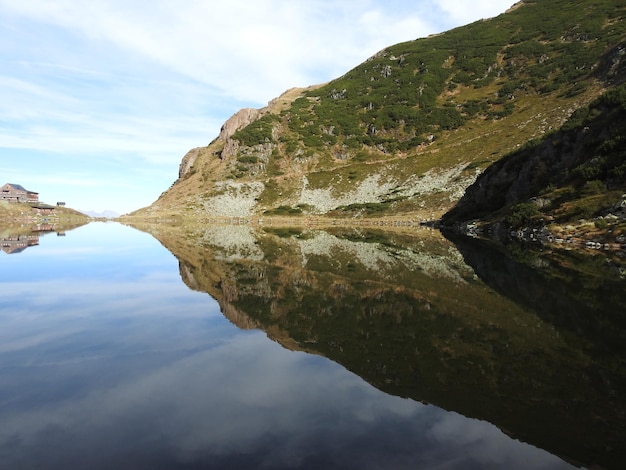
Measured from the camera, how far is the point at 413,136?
17250cm

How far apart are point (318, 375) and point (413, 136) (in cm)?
17184

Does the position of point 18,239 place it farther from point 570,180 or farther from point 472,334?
point 570,180

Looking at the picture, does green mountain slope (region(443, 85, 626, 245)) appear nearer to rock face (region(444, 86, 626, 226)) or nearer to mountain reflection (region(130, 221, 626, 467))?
rock face (region(444, 86, 626, 226))

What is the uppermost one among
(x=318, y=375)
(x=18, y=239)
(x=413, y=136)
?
(x=413, y=136)

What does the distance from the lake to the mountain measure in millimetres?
93807

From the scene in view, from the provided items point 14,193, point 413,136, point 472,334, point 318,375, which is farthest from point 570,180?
point 14,193

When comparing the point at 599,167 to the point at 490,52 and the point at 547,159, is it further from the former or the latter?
the point at 490,52

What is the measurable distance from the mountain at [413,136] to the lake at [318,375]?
9381 cm

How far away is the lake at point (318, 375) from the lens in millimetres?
8039

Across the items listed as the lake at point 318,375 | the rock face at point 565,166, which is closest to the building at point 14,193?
the rock face at point 565,166

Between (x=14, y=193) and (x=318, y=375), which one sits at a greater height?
(x=14, y=193)

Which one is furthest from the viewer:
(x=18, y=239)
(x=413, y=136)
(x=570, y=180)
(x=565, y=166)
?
(x=413, y=136)

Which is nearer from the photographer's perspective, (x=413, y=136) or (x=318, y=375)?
(x=318, y=375)

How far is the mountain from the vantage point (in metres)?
130
